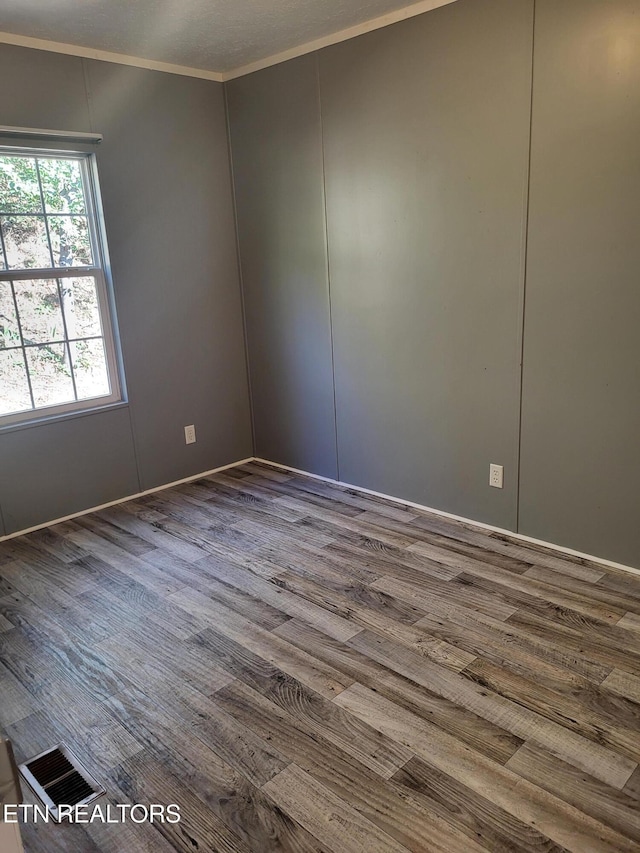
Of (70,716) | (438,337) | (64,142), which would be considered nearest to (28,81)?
(64,142)

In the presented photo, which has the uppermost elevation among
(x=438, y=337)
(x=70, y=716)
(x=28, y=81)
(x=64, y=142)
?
(x=28, y=81)

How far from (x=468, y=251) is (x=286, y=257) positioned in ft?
4.32

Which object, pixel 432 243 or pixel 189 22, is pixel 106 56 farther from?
pixel 432 243

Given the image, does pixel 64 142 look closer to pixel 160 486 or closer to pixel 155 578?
pixel 160 486

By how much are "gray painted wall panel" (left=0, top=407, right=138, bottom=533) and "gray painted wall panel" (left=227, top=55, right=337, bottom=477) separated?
1.03 m

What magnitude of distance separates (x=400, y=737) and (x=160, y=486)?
8.62ft

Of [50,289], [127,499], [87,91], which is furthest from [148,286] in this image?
[127,499]

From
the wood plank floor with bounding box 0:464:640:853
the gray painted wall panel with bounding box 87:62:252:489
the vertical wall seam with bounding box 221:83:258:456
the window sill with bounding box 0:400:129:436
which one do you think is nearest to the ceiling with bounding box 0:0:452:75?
the gray painted wall panel with bounding box 87:62:252:489

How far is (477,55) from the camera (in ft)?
9.31

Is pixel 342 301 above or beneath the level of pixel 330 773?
above

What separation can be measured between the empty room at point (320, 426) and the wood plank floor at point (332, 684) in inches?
0.5

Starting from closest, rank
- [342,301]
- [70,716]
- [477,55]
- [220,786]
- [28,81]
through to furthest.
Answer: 1. [220,786]
2. [70,716]
3. [477,55]
4. [28,81]
5. [342,301]

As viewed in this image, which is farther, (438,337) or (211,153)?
(211,153)

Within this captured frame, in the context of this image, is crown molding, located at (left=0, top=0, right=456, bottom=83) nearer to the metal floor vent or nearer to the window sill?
the window sill
